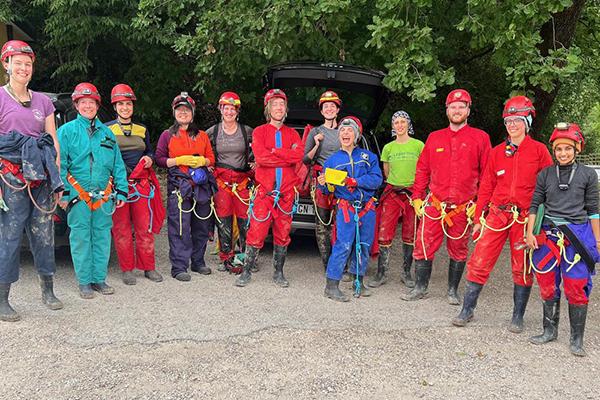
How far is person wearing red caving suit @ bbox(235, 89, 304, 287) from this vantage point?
5.41 meters

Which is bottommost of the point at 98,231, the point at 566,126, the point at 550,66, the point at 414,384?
the point at 414,384

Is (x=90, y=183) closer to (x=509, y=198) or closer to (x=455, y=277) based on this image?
(x=455, y=277)

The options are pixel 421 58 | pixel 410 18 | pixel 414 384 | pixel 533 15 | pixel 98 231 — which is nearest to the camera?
pixel 414 384

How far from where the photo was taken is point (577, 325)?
Result: 13.4 feet

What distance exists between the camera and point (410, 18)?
A: 6.24m

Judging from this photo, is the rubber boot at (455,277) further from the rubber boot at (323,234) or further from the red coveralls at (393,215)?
the rubber boot at (323,234)

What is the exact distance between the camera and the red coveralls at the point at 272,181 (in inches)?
212

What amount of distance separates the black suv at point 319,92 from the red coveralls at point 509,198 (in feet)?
5.77

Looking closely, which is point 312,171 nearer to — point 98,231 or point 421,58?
point 421,58

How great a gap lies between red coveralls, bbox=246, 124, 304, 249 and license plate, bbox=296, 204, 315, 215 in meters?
0.69

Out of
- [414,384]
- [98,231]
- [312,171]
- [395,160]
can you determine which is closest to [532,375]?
[414,384]

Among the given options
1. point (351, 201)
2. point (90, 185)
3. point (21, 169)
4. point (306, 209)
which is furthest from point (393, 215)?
point (21, 169)

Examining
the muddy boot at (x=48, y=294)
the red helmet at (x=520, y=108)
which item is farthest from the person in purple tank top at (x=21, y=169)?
the red helmet at (x=520, y=108)

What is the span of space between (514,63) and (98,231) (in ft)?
15.6
